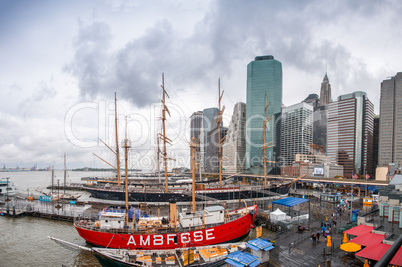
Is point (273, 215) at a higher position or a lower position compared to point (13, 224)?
higher

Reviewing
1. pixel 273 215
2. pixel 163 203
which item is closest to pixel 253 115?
pixel 163 203

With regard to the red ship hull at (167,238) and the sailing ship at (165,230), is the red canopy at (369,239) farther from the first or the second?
the red ship hull at (167,238)

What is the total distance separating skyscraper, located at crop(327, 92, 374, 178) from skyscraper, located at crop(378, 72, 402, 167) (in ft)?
47.1

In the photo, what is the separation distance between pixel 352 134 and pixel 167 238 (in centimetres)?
18248

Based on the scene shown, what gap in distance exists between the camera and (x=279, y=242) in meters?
24.6

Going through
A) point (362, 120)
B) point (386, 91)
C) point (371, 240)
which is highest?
point (386, 91)

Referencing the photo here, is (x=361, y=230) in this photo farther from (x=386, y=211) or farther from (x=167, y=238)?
(x=167, y=238)

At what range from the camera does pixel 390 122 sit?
156 m

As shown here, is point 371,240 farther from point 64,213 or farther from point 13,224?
point 13,224

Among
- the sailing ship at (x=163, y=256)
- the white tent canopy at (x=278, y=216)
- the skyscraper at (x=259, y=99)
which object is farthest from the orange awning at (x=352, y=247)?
the skyscraper at (x=259, y=99)

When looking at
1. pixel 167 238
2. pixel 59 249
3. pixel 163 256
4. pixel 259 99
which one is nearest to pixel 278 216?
pixel 167 238

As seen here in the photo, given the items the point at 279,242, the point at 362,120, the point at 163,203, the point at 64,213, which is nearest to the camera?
the point at 279,242

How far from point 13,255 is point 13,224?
49.3 feet

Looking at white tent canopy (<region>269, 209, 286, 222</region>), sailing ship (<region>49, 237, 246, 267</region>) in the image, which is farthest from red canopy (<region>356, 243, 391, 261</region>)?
white tent canopy (<region>269, 209, 286, 222</region>)
